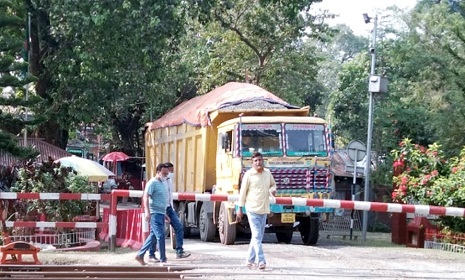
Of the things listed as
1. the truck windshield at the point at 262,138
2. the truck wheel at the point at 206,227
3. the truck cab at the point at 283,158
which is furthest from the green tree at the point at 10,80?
the truck windshield at the point at 262,138

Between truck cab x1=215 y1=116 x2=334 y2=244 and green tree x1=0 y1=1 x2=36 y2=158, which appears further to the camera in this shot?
green tree x1=0 y1=1 x2=36 y2=158

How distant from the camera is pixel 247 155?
17.4m

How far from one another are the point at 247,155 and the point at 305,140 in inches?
52.5

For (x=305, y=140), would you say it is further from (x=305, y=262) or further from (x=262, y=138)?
(x=305, y=262)

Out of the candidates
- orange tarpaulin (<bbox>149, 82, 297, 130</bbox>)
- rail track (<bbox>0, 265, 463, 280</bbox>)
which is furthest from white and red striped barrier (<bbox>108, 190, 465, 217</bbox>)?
orange tarpaulin (<bbox>149, 82, 297, 130</bbox>)

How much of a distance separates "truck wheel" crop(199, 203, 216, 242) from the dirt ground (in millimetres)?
1869

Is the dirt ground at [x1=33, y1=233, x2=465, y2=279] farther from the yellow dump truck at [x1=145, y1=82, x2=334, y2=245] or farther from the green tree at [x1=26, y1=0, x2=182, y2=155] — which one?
the green tree at [x1=26, y1=0, x2=182, y2=155]

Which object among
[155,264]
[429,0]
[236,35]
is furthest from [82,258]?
[429,0]

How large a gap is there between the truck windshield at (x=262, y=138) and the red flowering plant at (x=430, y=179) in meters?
4.91

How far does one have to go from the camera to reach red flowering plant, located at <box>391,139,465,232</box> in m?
19.8

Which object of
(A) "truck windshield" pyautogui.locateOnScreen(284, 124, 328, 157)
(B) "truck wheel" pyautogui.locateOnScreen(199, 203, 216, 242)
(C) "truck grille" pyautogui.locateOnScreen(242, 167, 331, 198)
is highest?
(A) "truck windshield" pyautogui.locateOnScreen(284, 124, 328, 157)

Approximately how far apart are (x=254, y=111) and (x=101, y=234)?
179 inches

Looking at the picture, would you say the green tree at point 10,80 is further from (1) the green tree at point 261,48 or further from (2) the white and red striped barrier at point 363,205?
(1) the green tree at point 261,48

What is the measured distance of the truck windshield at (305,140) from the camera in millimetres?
17609
